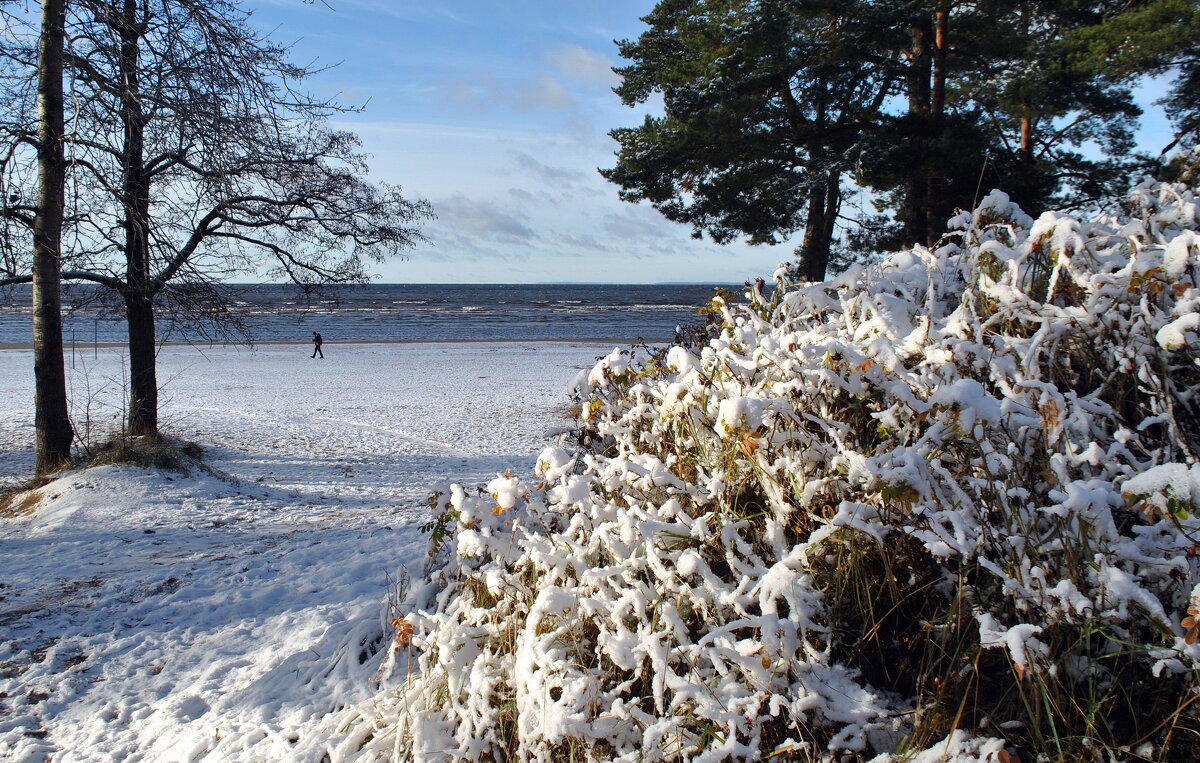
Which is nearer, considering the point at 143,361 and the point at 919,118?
the point at 143,361

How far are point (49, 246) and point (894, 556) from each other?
771 cm

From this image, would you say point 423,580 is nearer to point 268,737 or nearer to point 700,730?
point 268,737

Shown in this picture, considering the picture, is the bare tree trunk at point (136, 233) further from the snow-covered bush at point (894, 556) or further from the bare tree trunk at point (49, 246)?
the snow-covered bush at point (894, 556)

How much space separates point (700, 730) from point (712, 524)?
0.67 meters

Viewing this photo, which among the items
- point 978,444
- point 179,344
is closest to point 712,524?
point 978,444

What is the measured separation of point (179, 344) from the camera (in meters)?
29.8

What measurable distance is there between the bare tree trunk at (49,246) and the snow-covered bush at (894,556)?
645 cm

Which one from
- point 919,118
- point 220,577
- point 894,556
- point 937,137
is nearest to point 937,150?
point 937,137

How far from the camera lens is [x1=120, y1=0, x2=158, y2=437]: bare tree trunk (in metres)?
6.70

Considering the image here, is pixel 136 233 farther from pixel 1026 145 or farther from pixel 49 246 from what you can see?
pixel 1026 145

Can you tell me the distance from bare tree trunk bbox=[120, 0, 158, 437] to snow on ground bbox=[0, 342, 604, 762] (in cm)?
96

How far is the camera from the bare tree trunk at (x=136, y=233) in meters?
6.70

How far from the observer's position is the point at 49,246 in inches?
271

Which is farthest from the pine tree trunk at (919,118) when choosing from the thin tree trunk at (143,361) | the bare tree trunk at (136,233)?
the thin tree trunk at (143,361)
